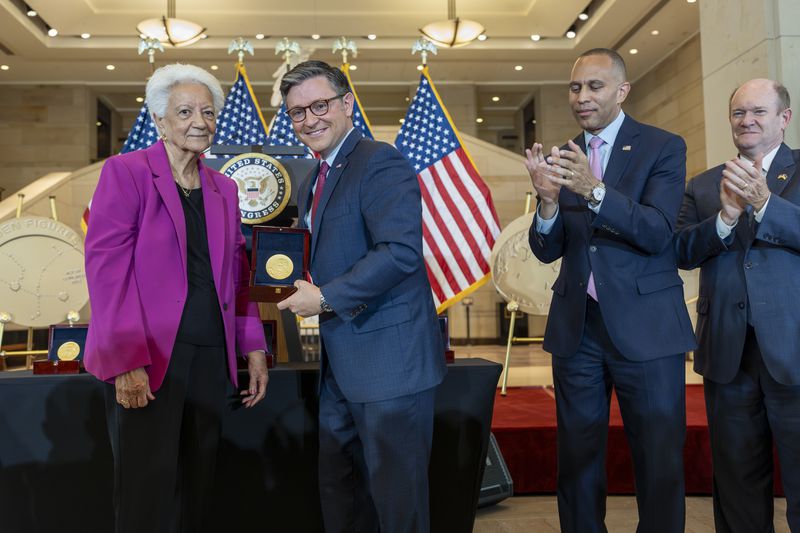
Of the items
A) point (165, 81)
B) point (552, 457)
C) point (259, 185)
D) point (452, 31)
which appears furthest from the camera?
point (452, 31)

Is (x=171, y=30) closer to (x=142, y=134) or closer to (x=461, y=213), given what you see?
(x=142, y=134)

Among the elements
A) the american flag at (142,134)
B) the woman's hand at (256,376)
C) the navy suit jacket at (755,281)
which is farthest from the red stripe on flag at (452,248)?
the woman's hand at (256,376)

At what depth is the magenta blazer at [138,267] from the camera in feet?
5.95

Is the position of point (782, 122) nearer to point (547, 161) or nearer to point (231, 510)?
point (547, 161)

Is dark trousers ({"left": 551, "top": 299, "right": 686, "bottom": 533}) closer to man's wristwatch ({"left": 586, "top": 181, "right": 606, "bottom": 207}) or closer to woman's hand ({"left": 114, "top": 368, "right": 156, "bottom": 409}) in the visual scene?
man's wristwatch ({"left": 586, "top": 181, "right": 606, "bottom": 207})

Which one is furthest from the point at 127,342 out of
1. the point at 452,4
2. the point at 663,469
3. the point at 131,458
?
the point at 452,4

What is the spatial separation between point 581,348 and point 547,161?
0.67 m

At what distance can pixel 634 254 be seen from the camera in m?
2.17

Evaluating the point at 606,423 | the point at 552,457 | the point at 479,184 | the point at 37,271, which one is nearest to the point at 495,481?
the point at 552,457

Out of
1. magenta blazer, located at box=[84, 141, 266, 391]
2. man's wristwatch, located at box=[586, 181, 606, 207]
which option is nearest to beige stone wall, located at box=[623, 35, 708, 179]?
man's wristwatch, located at box=[586, 181, 606, 207]

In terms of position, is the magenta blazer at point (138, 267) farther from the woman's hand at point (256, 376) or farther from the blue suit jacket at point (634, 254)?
the blue suit jacket at point (634, 254)

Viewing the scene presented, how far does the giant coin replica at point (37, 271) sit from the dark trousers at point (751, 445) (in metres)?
4.64

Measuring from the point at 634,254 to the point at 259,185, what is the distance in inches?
75.4

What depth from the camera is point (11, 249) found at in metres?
5.17
